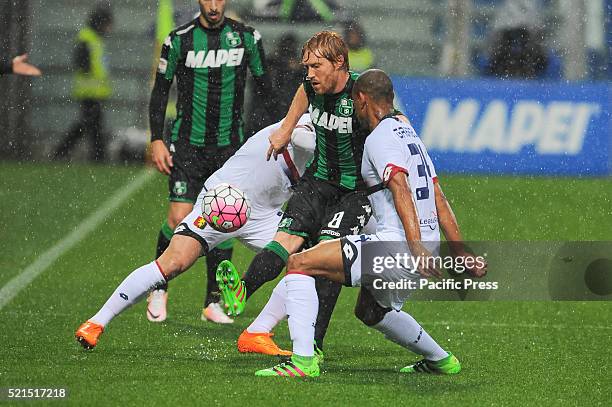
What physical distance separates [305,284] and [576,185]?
9338 millimetres

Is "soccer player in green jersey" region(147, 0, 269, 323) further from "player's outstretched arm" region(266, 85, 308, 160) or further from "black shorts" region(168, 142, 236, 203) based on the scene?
"player's outstretched arm" region(266, 85, 308, 160)

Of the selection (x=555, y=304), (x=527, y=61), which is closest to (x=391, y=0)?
(x=527, y=61)

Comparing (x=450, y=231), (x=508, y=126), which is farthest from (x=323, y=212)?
(x=508, y=126)

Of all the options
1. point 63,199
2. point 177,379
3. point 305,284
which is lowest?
point 63,199

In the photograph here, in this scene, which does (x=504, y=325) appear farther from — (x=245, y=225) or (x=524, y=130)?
(x=524, y=130)

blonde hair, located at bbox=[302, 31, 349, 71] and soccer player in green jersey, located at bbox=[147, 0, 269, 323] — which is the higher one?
blonde hair, located at bbox=[302, 31, 349, 71]

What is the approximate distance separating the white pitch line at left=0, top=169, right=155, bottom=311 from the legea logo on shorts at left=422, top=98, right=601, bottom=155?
A: 3.49m

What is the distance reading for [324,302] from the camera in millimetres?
8141

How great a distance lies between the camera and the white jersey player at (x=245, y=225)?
820 cm

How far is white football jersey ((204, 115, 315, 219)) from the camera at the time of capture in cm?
857

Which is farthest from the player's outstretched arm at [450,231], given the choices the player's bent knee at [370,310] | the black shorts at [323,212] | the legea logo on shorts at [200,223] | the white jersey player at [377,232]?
the legea logo on shorts at [200,223]

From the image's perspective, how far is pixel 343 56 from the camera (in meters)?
7.86

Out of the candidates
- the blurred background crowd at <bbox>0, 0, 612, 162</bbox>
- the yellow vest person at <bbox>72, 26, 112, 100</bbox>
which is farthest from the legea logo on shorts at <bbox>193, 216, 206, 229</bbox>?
the yellow vest person at <bbox>72, 26, 112, 100</bbox>

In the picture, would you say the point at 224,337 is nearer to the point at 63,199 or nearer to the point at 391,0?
the point at 63,199
